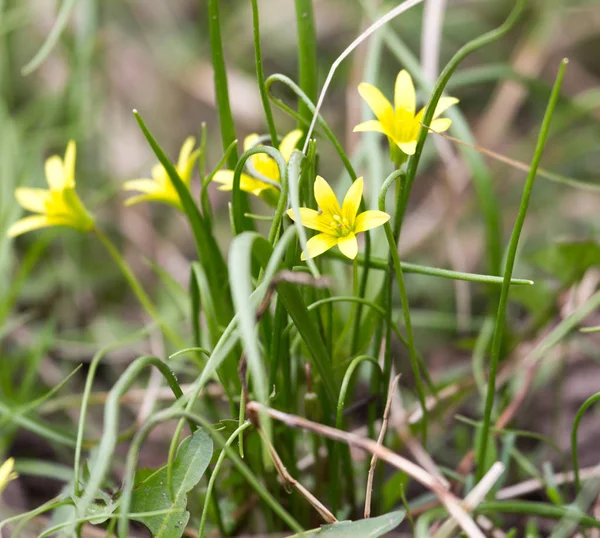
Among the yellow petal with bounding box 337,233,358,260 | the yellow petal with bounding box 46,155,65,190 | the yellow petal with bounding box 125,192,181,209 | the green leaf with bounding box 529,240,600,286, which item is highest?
the yellow petal with bounding box 46,155,65,190

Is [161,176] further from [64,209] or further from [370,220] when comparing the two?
[370,220]

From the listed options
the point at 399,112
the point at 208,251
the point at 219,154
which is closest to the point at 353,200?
the point at 399,112

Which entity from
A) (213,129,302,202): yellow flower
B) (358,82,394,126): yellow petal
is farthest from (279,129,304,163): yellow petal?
(358,82,394,126): yellow petal

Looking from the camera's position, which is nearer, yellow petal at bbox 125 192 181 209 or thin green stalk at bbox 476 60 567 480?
thin green stalk at bbox 476 60 567 480

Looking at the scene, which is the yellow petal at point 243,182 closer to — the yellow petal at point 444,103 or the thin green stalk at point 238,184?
the thin green stalk at point 238,184

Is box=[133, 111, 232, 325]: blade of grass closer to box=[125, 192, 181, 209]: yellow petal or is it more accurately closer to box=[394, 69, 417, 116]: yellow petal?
box=[125, 192, 181, 209]: yellow petal

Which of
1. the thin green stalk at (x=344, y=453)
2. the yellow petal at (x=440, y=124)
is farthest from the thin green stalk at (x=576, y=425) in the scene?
the yellow petal at (x=440, y=124)
